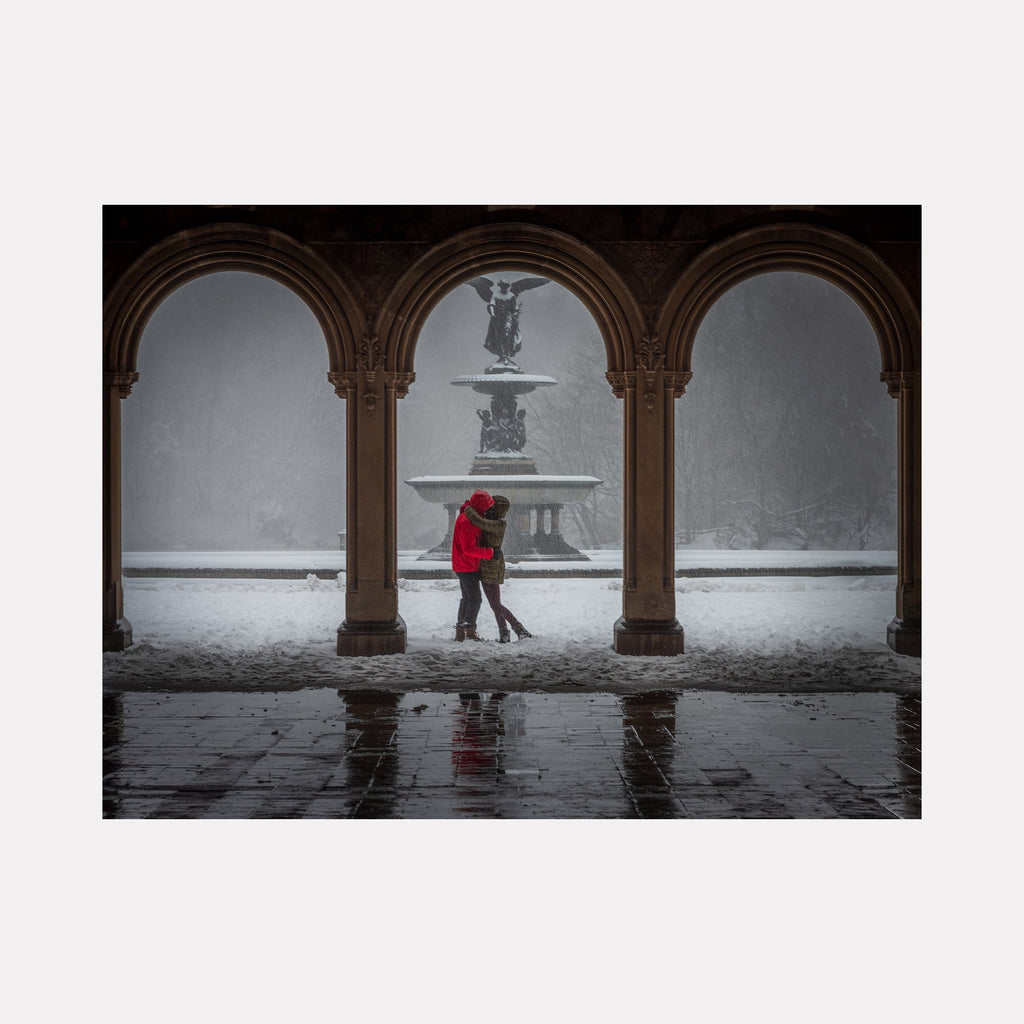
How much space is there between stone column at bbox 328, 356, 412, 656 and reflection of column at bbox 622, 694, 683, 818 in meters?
2.44

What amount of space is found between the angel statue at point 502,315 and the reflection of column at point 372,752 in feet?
30.3

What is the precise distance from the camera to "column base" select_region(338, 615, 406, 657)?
33.8 feet

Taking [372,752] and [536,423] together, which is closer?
[372,752]

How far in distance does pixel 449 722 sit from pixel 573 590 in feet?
28.2

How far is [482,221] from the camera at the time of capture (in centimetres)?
1015

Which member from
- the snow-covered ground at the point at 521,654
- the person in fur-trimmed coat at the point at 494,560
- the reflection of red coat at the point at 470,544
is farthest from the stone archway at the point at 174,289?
the person in fur-trimmed coat at the point at 494,560

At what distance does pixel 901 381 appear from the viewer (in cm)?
1030

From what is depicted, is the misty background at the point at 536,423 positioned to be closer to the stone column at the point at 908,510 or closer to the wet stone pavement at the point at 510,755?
the stone column at the point at 908,510

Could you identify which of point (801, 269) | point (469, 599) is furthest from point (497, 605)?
point (801, 269)

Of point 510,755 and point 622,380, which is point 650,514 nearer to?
point 622,380

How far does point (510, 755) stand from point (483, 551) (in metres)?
3.89

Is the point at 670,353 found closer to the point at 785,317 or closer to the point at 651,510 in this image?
the point at 651,510

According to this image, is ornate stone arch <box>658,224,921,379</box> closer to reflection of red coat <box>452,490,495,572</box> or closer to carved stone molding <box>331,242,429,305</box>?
reflection of red coat <box>452,490,495,572</box>

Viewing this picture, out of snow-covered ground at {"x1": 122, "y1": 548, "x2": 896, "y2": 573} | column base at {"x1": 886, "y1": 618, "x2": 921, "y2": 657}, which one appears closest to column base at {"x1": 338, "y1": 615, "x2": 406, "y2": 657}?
column base at {"x1": 886, "y1": 618, "x2": 921, "y2": 657}
